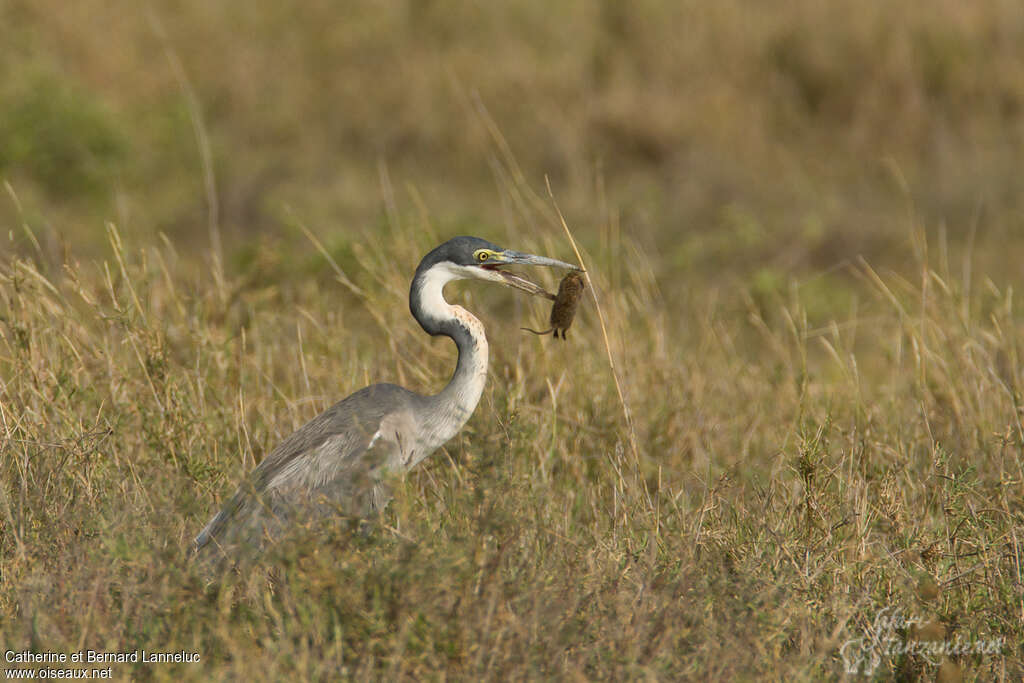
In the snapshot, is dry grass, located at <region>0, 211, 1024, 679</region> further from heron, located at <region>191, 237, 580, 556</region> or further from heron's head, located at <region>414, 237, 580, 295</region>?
heron's head, located at <region>414, 237, 580, 295</region>

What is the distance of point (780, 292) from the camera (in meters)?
7.68

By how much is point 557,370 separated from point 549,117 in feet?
23.2

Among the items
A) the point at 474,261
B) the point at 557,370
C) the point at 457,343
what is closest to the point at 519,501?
the point at 457,343

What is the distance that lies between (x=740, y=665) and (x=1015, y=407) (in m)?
1.99

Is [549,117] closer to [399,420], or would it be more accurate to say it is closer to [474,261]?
[474,261]

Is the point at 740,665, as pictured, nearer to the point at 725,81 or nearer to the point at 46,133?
the point at 46,133

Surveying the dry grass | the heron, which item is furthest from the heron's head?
the dry grass

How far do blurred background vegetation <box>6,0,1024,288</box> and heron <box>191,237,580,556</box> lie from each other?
16.1ft

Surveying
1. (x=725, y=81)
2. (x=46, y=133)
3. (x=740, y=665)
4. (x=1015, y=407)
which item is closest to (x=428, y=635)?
(x=740, y=665)

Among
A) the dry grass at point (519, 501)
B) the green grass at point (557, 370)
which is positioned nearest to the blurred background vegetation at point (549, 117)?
the green grass at point (557, 370)

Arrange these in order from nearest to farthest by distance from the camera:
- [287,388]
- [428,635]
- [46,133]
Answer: [428,635] → [287,388] → [46,133]

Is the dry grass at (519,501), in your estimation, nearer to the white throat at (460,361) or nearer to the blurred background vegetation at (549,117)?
the white throat at (460,361)

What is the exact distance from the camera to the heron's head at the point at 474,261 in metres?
4.23

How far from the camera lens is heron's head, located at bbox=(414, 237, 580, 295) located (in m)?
4.23
